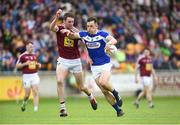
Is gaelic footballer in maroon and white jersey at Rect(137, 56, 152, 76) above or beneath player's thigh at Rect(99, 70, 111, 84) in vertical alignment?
beneath

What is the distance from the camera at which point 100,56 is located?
65.7 feet

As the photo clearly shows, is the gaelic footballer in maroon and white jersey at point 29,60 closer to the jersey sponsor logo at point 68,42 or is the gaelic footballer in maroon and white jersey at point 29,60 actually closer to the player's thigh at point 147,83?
the jersey sponsor logo at point 68,42

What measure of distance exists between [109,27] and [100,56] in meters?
19.6

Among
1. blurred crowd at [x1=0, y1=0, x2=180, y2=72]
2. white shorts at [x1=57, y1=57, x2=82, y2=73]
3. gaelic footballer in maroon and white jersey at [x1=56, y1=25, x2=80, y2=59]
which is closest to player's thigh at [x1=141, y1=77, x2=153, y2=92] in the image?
blurred crowd at [x1=0, y1=0, x2=180, y2=72]

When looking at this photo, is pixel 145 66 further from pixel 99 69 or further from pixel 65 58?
pixel 99 69

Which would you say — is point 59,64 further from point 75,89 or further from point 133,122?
point 75,89

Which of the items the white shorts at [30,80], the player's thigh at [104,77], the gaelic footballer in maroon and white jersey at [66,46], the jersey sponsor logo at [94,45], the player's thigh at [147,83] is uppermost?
the jersey sponsor logo at [94,45]

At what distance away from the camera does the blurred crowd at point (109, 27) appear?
1442 inches

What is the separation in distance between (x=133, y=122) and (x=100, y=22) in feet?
68.9

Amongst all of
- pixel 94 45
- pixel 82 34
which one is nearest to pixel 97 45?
pixel 94 45

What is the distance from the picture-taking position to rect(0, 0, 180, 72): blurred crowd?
36625mm

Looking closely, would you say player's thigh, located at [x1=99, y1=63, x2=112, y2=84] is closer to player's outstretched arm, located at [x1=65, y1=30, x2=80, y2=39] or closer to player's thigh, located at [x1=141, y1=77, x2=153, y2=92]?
player's outstretched arm, located at [x1=65, y1=30, x2=80, y2=39]

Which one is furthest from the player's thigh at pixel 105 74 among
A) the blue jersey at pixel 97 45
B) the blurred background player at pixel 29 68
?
the blurred background player at pixel 29 68

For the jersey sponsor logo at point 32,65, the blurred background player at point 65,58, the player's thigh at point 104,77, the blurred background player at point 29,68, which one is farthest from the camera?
the jersey sponsor logo at point 32,65
